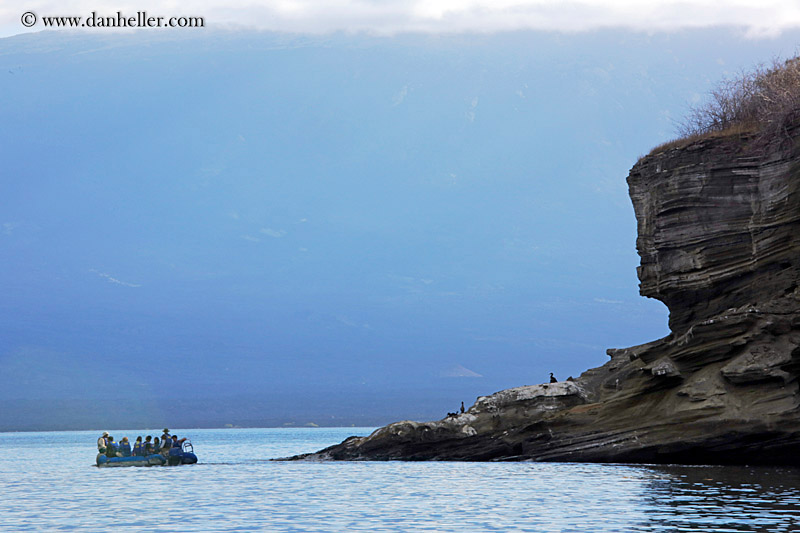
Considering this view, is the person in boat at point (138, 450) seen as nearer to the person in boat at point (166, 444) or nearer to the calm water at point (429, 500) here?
the person in boat at point (166, 444)

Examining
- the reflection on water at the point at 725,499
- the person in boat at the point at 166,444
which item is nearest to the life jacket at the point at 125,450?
the person in boat at the point at 166,444

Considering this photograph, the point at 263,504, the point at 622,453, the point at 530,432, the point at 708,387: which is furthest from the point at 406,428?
the point at 263,504

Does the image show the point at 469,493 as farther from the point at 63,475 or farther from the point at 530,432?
the point at 63,475

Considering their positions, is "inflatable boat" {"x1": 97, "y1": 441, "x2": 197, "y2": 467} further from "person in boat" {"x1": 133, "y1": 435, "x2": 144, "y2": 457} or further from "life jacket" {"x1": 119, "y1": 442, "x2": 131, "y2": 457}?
"life jacket" {"x1": 119, "y1": 442, "x2": 131, "y2": 457}

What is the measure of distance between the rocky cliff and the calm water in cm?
135

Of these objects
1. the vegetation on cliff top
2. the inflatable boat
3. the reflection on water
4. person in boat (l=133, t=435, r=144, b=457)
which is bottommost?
the reflection on water

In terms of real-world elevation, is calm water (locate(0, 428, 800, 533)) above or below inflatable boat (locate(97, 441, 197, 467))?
below

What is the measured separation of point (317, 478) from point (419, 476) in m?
5.64

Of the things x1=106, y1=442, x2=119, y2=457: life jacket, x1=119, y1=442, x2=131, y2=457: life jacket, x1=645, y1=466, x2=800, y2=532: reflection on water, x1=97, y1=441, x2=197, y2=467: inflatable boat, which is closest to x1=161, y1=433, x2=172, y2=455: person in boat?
x1=97, y1=441, x2=197, y2=467: inflatable boat

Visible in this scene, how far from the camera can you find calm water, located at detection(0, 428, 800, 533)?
31.9 m

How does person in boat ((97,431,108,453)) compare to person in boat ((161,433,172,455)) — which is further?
person in boat ((97,431,108,453))

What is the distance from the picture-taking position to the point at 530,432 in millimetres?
57156

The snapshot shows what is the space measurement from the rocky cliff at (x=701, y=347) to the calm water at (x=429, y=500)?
1.35m

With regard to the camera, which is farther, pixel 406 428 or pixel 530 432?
pixel 406 428
